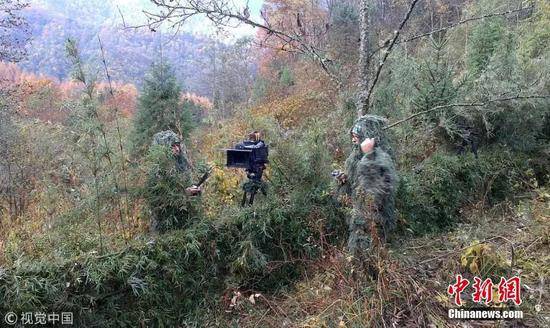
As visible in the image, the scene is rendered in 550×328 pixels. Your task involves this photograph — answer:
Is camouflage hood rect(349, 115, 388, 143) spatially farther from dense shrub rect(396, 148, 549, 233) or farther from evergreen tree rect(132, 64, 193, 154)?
evergreen tree rect(132, 64, 193, 154)

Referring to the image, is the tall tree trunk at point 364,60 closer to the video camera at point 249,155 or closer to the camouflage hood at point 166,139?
the video camera at point 249,155

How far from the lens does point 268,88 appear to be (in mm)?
18031

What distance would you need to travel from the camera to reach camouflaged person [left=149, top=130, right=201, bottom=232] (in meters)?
3.53

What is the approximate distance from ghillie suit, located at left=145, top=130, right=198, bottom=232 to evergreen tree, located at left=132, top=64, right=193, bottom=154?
6.24 metres

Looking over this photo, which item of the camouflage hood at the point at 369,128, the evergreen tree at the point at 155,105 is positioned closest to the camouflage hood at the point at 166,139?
the camouflage hood at the point at 369,128

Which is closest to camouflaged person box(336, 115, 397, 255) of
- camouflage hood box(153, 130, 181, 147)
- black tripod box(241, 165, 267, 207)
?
black tripod box(241, 165, 267, 207)

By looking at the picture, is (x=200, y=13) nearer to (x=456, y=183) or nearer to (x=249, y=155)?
(x=249, y=155)

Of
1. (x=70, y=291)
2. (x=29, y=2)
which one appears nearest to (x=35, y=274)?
(x=70, y=291)

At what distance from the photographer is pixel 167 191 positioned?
3.53 m

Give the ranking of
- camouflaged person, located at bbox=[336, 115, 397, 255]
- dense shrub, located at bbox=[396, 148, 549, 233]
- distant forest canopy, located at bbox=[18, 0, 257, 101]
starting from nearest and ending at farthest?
1. camouflaged person, located at bbox=[336, 115, 397, 255]
2. distant forest canopy, located at bbox=[18, 0, 257, 101]
3. dense shrub, located at bbox=[396, 148, 549, 233]

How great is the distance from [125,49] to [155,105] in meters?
22.7

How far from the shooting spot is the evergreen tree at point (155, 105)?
9.80 metres

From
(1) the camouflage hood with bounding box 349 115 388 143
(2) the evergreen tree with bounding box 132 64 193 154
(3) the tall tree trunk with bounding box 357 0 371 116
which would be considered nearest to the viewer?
(1) the camouflage hood with bounding box 349 115 388 143

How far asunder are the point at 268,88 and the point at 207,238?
15.0 m
